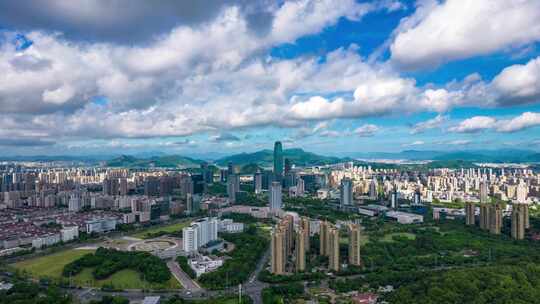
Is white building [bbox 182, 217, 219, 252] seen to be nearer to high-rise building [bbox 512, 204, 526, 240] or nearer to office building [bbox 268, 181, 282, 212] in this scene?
office building [bbox 268, 181, 282, 212]

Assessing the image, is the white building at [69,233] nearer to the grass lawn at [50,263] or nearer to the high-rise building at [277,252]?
the grass lawn at [50,263]

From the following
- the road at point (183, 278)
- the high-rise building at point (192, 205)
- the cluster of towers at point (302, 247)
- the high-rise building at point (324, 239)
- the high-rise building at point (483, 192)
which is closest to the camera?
the road at point (183, 278)

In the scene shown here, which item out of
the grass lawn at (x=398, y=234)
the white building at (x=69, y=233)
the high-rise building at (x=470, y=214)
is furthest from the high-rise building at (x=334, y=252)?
the white building at (x=69, y=233)

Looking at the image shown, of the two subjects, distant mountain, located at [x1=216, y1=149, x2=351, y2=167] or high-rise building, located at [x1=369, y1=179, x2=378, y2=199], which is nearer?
high-rise building, located at [x1=369, y1=179, x2=378, y2=199]

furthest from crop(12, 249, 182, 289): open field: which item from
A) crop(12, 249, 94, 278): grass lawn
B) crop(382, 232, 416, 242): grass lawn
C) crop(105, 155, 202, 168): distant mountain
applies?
crop(105, 155, 202, 168): distant mountain

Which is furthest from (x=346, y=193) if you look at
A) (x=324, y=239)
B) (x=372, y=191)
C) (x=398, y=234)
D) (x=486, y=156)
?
(x=486, y=156)
